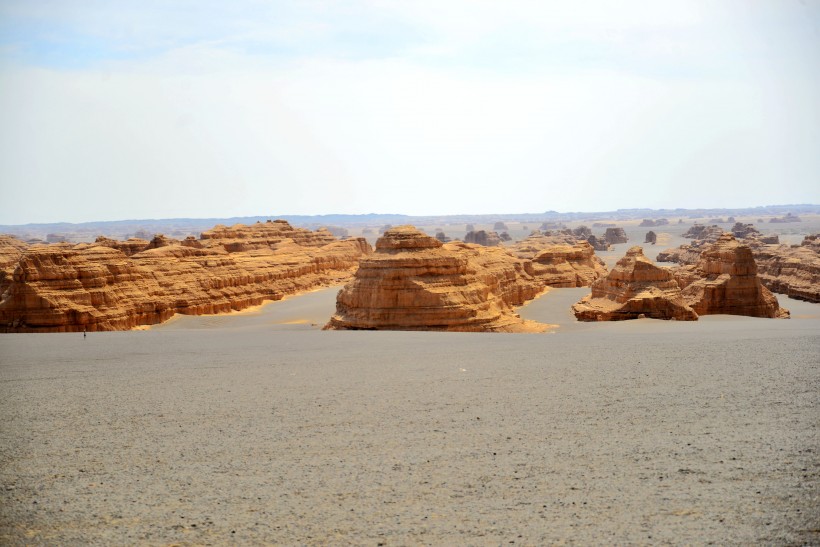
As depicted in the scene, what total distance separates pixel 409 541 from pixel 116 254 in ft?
94.0

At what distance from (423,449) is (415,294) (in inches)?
599

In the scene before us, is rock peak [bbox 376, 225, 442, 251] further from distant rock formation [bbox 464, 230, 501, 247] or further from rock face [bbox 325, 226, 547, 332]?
distant rock formation [bbox 464, 230, 501, 247]

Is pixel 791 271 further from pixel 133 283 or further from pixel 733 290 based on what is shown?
pixel 133 283

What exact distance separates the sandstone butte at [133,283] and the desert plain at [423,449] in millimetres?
14656

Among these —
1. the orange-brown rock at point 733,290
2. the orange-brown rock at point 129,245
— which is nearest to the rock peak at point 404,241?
the orange-brown rock at point 733,290

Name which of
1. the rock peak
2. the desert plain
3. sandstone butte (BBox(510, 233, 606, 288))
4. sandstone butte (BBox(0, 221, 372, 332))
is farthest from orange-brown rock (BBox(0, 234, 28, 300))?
the desert plain

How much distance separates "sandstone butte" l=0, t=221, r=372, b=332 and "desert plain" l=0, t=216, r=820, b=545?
48.1 feet

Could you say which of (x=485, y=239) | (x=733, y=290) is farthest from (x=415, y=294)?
(x=485, y=239)

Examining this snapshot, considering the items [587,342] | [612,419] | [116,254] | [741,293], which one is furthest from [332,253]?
[612,419]

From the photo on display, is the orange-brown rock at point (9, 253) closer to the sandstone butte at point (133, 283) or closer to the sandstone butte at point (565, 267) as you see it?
the sandstone butte at point (133, 283)

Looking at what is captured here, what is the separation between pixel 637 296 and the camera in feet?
92.1

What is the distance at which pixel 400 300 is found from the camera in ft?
74.6

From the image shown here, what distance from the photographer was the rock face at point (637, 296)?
27422 mm

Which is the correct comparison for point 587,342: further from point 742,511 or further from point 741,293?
point 741,293
